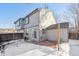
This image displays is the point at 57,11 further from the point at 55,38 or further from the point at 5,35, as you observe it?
the point at 5,35

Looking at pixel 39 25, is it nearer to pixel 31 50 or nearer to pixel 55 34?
pixel 55 34

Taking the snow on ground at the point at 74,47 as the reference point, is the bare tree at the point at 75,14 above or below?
above

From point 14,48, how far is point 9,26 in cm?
39

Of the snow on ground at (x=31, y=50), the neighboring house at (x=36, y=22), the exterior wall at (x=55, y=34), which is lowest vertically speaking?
the snow on ground at (x=31, y=50)

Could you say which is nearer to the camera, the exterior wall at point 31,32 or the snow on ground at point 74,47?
the snow on ground at point 74,47

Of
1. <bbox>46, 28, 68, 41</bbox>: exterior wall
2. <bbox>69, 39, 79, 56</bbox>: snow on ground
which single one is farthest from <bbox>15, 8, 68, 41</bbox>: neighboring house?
<bbox>69, 39, 79, 56</bbox>: snow on ground

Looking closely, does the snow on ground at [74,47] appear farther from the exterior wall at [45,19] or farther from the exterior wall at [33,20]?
the exterior wall at [33,20]

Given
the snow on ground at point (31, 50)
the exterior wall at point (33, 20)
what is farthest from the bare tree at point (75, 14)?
the exterior wall at point (33, 20)

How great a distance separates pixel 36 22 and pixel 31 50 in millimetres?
481

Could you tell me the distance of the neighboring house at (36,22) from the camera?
7.97 feet

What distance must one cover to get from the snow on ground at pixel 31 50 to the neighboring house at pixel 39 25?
0.44 feet

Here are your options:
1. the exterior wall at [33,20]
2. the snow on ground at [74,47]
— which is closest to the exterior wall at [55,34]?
the snow on ground at [74,47]

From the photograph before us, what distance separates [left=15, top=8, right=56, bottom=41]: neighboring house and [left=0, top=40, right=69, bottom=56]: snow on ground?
0.51 feet

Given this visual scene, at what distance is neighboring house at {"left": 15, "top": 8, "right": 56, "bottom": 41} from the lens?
2430 millimetres
